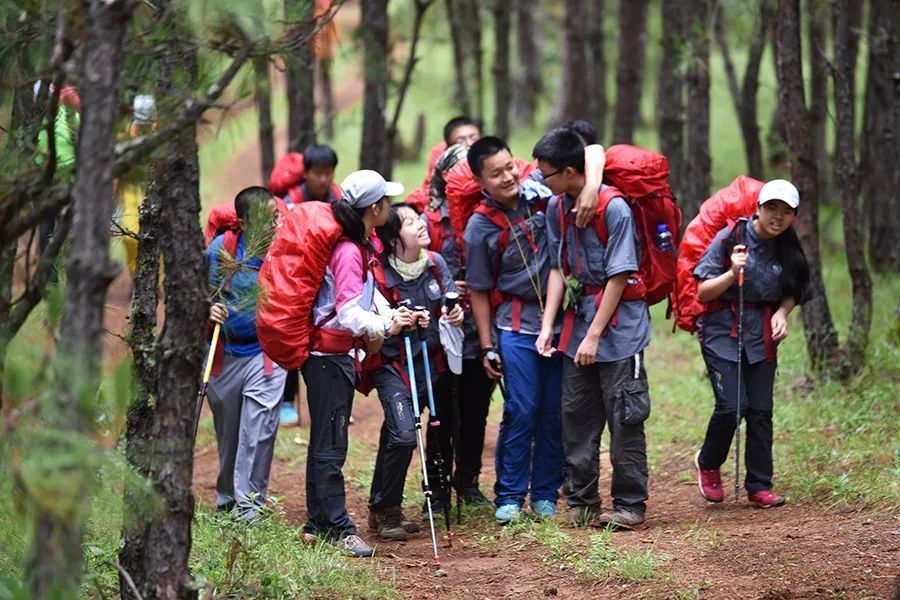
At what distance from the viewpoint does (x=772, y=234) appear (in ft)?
22.2

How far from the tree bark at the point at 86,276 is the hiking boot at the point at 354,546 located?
9.74 feet

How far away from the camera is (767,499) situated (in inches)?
278

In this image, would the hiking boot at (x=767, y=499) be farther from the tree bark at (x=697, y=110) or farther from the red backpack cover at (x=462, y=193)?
the tree bark at (x=697, y=110)

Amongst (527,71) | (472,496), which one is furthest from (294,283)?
(527,71)

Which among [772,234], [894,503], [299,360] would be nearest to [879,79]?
[772,234]

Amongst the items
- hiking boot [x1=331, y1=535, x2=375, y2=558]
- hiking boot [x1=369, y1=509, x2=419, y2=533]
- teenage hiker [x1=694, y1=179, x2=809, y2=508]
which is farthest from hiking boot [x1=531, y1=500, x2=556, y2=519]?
hiking boot [x1=331, y1=535, x2=375, y2=558]

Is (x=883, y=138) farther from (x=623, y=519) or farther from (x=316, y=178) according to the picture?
(x=623, y=519)

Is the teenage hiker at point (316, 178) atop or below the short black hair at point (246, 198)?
atop

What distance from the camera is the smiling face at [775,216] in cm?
668

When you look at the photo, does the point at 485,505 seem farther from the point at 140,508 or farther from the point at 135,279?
the point at 140,508

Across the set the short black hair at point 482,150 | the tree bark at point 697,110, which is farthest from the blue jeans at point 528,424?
the tree bark at point 697,110

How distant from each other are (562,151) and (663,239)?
2.65ft

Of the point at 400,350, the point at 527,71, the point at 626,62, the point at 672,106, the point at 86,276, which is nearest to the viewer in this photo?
the point at 86,276

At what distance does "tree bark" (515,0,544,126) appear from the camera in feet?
87.5
